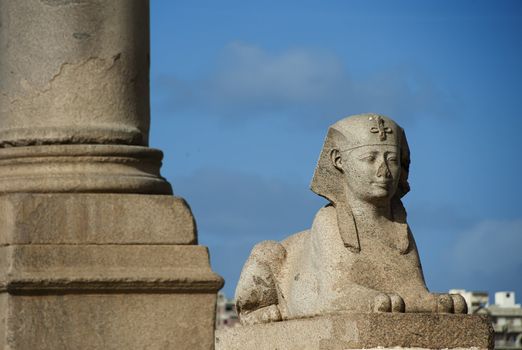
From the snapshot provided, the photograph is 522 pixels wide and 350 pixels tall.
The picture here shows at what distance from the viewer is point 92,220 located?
26.0 feet

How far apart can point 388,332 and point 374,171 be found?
58.3 inches

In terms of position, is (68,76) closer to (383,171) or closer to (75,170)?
(75,170)

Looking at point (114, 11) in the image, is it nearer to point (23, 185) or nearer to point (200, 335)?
point (23, 185)

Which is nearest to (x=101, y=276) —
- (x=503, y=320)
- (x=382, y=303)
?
(x=382, y=303)

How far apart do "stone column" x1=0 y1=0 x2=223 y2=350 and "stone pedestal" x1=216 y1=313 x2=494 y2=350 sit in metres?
3.24

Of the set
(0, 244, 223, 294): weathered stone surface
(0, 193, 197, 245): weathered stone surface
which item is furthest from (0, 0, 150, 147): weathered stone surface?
(0, 244, 223, 294): weathered stone surface

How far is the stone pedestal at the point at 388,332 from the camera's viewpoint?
11.2 metres

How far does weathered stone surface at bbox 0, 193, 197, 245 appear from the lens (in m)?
7.88

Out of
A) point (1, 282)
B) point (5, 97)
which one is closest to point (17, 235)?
point (1, 282)

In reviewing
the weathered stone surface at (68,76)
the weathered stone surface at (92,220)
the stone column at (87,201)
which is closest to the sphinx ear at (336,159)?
the stone column at (87,201)

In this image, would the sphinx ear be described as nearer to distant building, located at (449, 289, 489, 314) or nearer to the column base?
the column base

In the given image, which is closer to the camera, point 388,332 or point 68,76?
point 68,76

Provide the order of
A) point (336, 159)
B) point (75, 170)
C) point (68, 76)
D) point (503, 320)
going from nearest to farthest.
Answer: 1. point (75, 170)
2. point (68, 76)
3. point (336, 159)
4. point (503, 320)

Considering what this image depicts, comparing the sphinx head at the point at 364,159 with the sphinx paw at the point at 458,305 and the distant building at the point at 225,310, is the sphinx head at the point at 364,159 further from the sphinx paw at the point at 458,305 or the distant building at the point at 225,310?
the distant building at the point at 225,310
